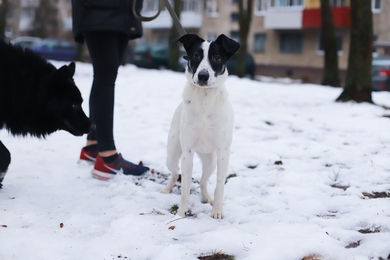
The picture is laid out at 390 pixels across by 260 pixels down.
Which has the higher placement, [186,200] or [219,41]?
[219,41]

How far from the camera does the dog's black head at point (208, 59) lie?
3.00 m

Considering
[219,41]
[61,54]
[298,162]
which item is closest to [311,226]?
[219,41]

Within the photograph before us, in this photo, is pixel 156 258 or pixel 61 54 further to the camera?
pixel 61 54

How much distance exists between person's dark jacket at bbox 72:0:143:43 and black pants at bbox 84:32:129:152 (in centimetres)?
11

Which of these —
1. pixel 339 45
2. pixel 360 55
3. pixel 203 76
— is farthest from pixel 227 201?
pixel 339 45

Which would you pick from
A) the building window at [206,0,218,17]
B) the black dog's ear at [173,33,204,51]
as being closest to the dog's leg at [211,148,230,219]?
the black dog's ear at [173,33,204,51]

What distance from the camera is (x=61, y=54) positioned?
2867 cm

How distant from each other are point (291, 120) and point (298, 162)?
7.93 feet

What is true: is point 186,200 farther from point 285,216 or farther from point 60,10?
point 60,10

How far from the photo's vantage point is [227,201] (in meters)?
3.46

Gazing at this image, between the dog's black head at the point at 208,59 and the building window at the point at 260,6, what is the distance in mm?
34053

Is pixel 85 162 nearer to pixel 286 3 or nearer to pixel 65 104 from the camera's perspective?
pixel 65 104

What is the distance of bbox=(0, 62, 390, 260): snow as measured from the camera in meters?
2.53

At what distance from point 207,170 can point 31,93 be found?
4.82 ft
